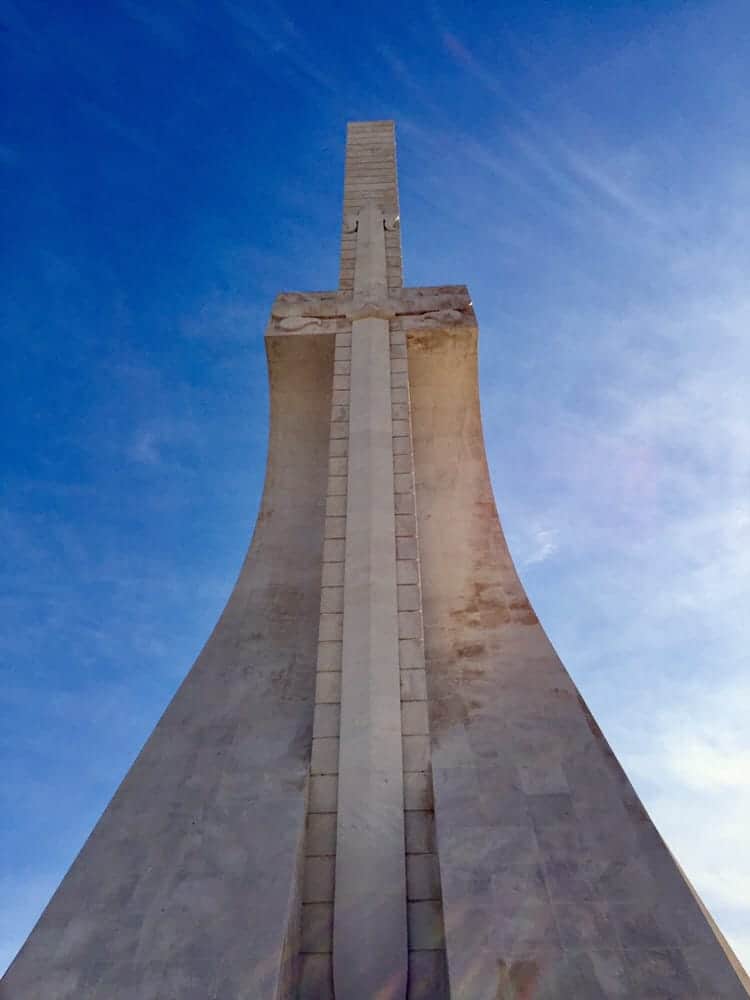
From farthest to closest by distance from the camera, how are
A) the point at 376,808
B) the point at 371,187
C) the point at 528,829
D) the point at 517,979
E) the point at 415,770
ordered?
the point at 371,187, the point at 415,770, the point at 528,829, the point at 376,808, the point at 517,979

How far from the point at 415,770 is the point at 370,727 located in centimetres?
58

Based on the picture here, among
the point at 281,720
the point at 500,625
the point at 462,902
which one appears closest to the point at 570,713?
the point at 500,625

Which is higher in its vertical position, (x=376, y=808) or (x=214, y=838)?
(x=376, y=808)

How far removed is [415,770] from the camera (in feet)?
22.9

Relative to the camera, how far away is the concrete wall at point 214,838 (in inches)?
231

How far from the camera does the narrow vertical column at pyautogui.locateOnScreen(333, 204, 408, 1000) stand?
5.90 metres

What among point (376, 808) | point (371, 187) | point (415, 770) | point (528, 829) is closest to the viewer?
point (376, 808)

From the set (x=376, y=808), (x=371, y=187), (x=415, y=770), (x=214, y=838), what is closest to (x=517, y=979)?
(x=376, y=808)

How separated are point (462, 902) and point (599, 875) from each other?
1.27 m

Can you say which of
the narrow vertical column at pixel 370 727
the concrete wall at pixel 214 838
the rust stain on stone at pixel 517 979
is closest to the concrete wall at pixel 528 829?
the rust stain on stone at pixel 517 979

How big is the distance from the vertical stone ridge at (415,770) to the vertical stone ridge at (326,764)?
2.17 feet

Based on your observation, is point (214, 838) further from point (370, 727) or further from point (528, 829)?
point (528, 829)

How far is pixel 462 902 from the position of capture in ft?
20.1

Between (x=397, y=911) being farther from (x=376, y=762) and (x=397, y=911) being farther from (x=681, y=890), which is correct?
(x=681, y=890)
